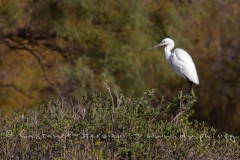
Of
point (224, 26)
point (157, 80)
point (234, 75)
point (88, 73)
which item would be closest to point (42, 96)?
point (157, 80)

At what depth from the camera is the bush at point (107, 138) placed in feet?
17.2

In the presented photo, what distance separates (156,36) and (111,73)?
4.39ft

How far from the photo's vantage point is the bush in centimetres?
525

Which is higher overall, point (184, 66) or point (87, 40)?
point (87, 40)

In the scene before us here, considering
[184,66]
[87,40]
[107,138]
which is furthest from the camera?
[87,40]

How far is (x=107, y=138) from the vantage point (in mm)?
5441

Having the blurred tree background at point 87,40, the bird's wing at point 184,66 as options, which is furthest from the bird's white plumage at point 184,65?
the blurred tree background at point 87,40

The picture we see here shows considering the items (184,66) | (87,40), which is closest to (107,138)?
(184,66)

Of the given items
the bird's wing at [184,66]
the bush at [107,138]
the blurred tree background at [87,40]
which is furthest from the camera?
the blurred tree background at [87,40]

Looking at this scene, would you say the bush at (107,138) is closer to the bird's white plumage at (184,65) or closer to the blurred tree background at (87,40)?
the bird's white plumage at (184,65)

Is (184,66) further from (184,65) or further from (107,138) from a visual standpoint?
(107,138)

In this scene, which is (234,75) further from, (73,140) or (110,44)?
(73,140)

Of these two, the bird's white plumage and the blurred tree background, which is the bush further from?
the blurred tree background

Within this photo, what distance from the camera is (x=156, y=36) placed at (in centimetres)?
1433
